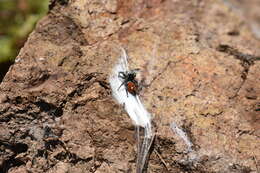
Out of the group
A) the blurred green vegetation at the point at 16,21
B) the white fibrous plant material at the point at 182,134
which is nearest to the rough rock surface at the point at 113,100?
the white fibrous plant material at the point at 182,134

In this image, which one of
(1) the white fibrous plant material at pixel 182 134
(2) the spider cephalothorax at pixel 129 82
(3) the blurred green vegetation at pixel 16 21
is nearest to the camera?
(1) the white fibrous plant material at pixel 182 134

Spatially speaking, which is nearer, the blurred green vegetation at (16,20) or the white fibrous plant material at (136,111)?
the white fibrous plant material at (136,111)

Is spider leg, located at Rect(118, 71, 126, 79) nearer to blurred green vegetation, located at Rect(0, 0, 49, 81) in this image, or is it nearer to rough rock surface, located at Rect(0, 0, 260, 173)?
rough rock surface, located at Rect(0, 0, 260, 173)

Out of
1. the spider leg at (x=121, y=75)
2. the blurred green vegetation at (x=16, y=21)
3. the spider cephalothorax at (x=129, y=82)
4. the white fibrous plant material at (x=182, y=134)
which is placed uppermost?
the blurred green vegetation at (x=16, y=21)

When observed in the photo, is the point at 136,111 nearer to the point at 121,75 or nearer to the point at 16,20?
the point at 121,75

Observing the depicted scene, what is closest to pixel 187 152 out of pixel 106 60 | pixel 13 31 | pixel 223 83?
pixel 223 83

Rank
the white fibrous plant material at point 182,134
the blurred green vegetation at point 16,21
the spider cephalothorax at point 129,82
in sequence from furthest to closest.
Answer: the blurred green vegetation at point 16,21
the spider cephalothorax at point 129,82
the white fibrous plant material at point 182,134

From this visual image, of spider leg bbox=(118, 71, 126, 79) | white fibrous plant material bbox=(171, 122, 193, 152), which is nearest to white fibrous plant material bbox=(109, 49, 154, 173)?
spider leg bbox=(118, 71, 126, 79)

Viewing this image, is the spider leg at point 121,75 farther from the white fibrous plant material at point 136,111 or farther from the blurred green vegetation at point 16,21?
the blurred green vegetation at point 16,21
